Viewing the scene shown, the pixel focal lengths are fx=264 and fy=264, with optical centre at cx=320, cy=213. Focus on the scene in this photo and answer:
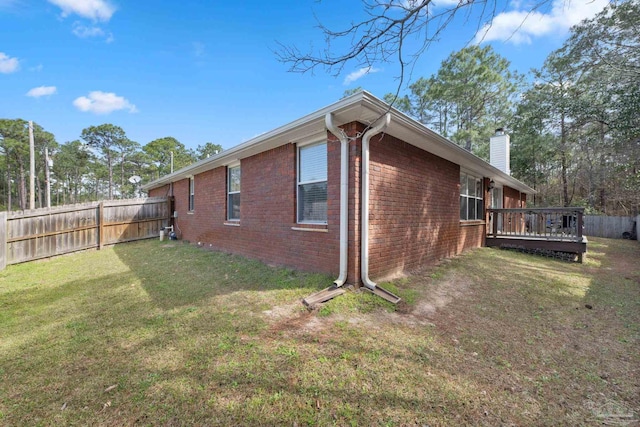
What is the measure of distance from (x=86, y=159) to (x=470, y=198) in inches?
1816

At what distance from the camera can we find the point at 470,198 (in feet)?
29.6

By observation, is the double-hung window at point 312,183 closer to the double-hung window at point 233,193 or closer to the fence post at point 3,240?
the double-hung window at point 233,193

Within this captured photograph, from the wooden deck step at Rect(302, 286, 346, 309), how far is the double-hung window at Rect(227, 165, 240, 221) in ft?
14.8

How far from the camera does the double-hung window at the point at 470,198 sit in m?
8.52

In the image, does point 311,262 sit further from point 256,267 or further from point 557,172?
point 557,172

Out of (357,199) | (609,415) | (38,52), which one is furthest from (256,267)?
(38,52)

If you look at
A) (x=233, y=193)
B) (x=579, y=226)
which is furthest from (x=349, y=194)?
(x=579, y=226)

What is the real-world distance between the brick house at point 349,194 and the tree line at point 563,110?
6.54 meters

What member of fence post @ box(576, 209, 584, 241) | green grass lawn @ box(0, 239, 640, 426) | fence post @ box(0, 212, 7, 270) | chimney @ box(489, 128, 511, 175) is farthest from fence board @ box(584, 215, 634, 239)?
fence post @ box(0, 212, 7, 270)

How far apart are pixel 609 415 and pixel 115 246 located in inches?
529

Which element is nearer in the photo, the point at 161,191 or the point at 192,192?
the point at 192,192

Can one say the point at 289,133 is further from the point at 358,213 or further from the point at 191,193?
the point at 191,193

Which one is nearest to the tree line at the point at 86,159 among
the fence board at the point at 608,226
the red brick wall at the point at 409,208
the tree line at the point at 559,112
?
the tree line at the point at 559,112

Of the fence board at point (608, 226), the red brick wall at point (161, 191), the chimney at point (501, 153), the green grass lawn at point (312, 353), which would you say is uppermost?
the chimney at point (501, 153)
